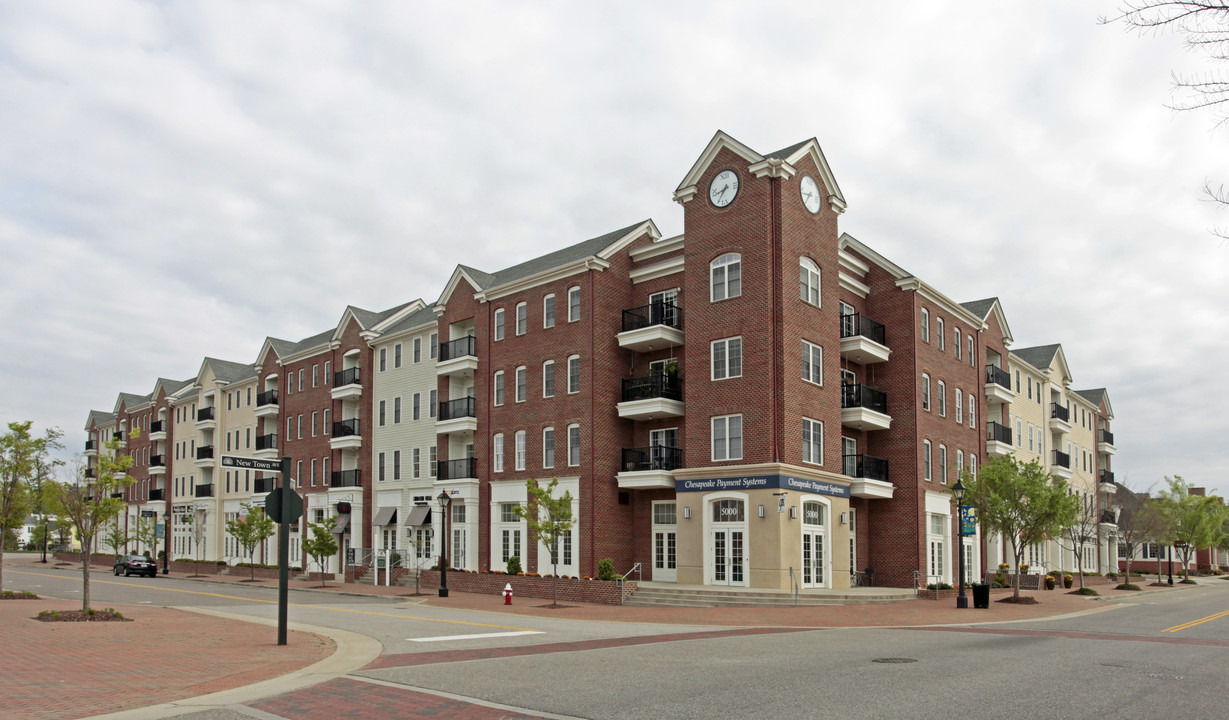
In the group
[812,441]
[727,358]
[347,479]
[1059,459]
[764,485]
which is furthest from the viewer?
[1059,459]

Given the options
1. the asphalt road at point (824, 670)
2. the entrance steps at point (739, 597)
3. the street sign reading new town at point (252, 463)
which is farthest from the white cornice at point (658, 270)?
the street sign reading new town at point (252, 463)

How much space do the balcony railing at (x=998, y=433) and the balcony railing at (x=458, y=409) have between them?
87.4 feet

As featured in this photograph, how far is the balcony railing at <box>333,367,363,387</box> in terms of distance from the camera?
54000 mm

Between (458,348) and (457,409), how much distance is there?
10.0ft

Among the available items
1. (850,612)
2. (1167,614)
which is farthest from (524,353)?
(1167,614)

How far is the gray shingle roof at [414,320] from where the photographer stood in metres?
50.2

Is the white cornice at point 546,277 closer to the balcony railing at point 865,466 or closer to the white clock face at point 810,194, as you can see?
the white clock face at point 810,194

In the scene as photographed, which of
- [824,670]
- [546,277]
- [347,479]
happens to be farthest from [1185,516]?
[824,670]

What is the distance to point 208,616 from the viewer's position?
24266 mm

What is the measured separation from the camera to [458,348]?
45.8 meters

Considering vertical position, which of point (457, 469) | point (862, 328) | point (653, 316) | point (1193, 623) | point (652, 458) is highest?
point (653, 316)

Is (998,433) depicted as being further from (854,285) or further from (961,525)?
(961,525)

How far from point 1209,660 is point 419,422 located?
39294 mm

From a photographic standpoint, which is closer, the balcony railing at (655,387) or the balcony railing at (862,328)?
the balcony railing at (655,387)
